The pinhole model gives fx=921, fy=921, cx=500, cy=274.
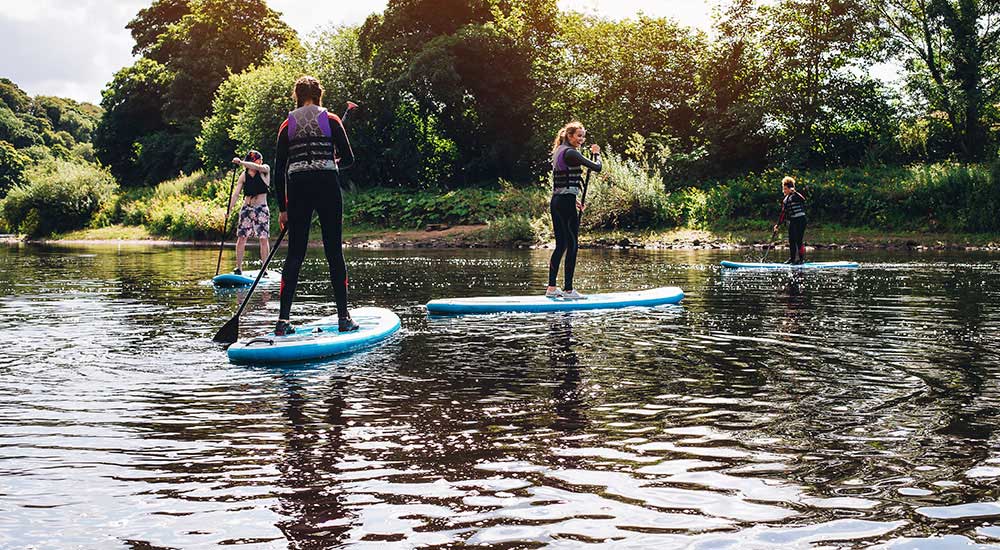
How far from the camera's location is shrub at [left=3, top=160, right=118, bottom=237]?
48688mm

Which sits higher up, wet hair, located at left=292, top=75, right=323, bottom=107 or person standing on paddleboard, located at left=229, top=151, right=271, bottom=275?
wet hair, located at left=292, top=75, right=323, bottom=107

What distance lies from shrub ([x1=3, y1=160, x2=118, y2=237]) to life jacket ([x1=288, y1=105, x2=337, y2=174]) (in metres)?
45.8

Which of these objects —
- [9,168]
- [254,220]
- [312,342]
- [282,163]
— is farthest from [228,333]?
[9,168]

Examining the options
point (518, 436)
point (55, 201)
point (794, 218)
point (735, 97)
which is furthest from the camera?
point (55, 201)

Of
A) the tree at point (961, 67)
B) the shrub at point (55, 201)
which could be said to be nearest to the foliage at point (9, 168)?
the shrub at point (55, 201)

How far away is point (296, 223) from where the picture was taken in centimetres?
856

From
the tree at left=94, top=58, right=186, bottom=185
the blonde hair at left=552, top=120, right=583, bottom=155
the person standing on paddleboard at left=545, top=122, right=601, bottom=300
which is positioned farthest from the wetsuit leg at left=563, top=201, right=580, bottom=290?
the tree at left=94, top=58, right=186, bottom=185

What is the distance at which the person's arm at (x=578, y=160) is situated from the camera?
11.4m

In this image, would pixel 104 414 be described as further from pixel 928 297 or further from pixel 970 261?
pixel 970 261

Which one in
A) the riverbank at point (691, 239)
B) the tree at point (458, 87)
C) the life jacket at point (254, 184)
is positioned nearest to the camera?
the life jacket at point (254, 184)

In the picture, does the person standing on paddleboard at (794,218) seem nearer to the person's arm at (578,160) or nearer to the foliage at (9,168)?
the person's arm at (578,160)

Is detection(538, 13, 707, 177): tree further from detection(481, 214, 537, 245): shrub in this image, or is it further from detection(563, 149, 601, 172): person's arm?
detection(563, 149, 601, 172): person's arm

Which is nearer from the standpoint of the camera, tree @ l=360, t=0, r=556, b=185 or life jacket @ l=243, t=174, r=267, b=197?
life jacket @ l=243, t=174, r=267, b=197

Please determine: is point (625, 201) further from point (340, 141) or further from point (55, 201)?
point (55, 201)
